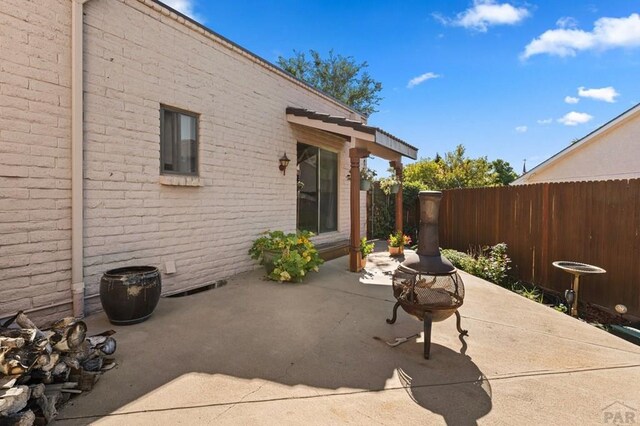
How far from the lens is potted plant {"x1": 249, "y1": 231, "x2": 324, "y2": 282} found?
5102 mm

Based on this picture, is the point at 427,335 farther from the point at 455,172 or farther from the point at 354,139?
the point at 455,172

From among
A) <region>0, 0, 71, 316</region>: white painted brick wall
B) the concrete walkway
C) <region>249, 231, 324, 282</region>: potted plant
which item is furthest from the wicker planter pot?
<region>0, 0, 71, 316</region>: white painted brick wall

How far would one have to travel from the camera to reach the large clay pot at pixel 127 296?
128 inches

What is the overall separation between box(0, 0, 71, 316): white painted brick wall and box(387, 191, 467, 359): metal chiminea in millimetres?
3543

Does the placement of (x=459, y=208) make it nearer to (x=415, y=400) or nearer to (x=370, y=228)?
(x=370, y=228)

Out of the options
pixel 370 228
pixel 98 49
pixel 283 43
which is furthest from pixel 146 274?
pixel 283 43

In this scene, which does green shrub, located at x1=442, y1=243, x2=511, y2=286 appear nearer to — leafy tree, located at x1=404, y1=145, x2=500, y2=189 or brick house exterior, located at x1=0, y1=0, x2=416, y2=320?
brick house exterior, located at x1=0, y1=0, x2=416, y2=320

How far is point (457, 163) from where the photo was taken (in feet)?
65.6

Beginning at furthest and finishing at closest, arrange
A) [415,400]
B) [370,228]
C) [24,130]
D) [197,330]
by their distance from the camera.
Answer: [370,228]
[197,330]
[24,130]
[415,400]

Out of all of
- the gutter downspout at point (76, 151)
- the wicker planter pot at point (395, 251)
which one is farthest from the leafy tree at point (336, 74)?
the gutter downspout at point (76, 151)

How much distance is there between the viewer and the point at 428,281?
300 centimetres

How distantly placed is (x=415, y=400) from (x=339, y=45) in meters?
21.8

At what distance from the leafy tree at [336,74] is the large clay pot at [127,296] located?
64.4 feet

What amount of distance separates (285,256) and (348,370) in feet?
9.14
